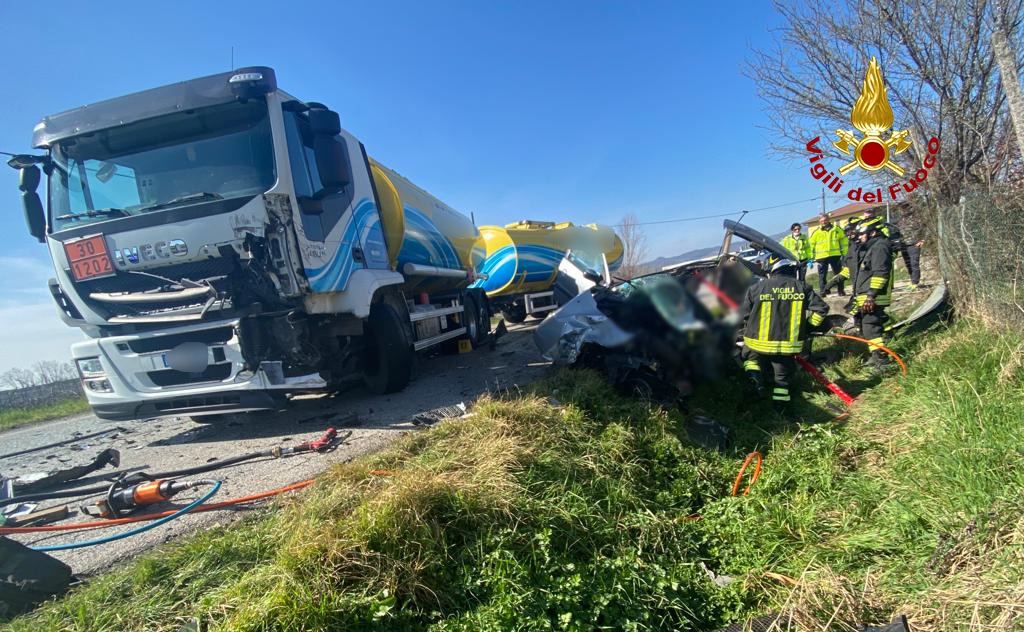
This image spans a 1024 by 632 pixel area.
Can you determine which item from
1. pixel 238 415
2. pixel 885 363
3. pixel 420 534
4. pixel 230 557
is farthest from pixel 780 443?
pixel 238 415

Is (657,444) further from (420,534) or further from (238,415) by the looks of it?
(238,415)

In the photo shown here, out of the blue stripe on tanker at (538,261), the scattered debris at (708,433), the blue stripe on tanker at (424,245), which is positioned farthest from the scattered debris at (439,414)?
the blue stripe on tanker at (538,261)

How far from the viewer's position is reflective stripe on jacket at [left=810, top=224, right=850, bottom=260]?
22.3 feet

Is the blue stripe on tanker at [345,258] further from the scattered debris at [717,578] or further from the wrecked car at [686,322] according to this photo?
the wrecked car at [686,322]

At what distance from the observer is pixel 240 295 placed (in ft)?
12.6

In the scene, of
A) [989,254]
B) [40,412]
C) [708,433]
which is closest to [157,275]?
[708,433]

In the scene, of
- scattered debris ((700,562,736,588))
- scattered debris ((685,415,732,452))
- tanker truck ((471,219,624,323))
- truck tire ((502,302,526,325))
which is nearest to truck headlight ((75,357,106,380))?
scattered debris ((700,562,736,588))

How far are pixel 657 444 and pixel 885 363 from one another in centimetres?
311

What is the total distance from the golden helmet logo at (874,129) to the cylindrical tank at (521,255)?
4868 mm

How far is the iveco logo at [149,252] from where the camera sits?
3732 millimetres

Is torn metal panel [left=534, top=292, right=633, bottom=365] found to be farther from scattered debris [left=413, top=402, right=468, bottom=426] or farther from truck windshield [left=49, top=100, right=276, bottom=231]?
truck windshield [left=49, top=100, right=276, bottom=231]

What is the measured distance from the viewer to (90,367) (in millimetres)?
4320

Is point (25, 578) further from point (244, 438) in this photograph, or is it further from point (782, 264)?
point (782, 264)

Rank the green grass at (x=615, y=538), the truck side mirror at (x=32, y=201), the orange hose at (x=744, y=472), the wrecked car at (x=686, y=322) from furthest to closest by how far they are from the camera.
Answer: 1. the truck side mirror at (x=32, y=201)
2. the orange hose at (x=744, y=472)
3. the green grass at (x=615, y=538)
4. the wrecked car at (x=686, y=322)
